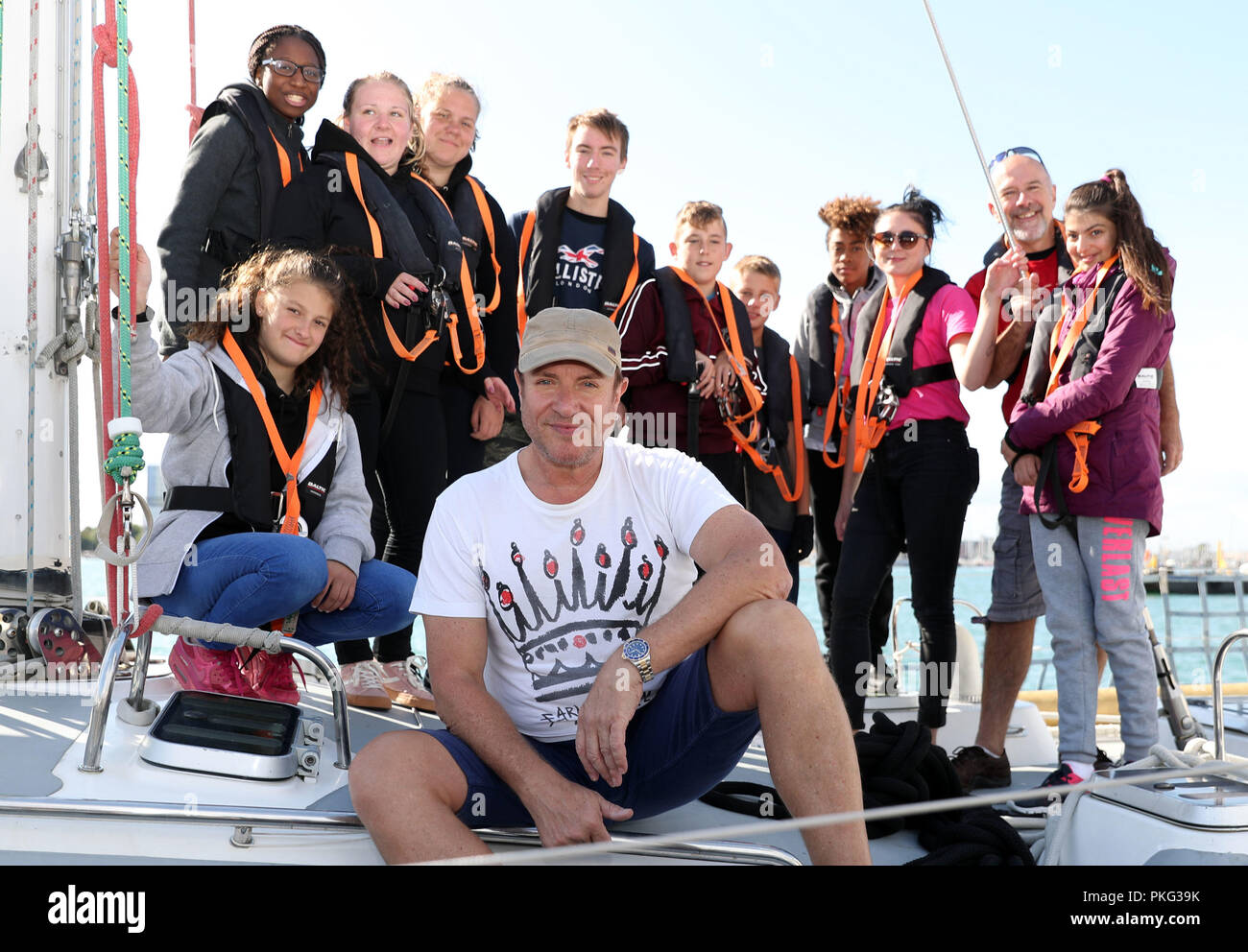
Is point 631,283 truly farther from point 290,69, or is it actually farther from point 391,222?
point 290,69

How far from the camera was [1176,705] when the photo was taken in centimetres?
384

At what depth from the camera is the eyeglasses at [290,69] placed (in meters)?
3.81

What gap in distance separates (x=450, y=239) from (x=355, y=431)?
936 mm

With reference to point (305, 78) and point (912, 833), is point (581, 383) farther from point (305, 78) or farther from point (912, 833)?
point (305, 78)

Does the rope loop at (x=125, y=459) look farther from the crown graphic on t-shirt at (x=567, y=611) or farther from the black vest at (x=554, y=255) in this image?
the black vest at (x=554, y=255)

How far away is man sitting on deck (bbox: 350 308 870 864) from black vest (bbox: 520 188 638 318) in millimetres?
1977

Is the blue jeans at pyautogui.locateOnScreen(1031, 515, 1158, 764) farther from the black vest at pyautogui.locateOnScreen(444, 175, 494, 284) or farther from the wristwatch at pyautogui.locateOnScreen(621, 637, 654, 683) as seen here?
the black vest at pyautogui.locateOnScreen(444, 175, 494, 284)

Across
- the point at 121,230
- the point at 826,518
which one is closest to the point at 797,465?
the point at 826,518

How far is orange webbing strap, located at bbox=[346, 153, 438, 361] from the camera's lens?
3.88 metres

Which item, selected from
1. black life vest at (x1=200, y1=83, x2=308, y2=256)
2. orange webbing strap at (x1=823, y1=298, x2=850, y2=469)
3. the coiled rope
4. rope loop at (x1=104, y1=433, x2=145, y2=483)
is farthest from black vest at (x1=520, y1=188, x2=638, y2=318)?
rope loop at (x1=104, y1=433, x2=145, y2=483)

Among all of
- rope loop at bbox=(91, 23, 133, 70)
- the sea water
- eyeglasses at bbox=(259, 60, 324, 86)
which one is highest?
eyeglasses at bbox=(259, 60, 324, 86)
